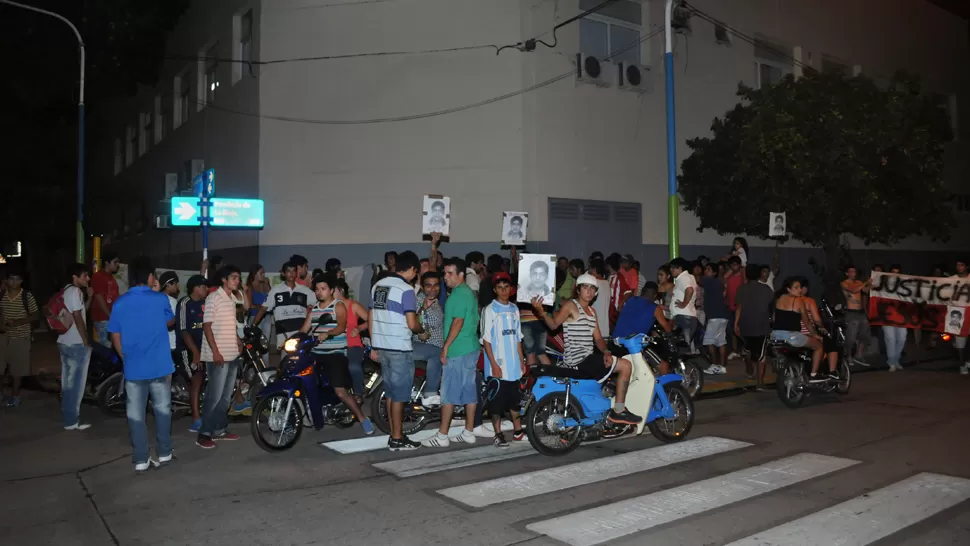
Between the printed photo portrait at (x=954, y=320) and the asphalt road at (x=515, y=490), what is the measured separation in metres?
5.40

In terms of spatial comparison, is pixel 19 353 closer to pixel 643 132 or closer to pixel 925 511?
pixel 925 511

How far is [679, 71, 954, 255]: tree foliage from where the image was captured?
18.3 metres

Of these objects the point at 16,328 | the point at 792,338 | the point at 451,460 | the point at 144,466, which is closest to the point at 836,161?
the point at 792,338

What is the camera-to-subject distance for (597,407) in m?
8.37

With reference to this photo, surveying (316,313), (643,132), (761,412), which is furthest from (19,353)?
(643,132)

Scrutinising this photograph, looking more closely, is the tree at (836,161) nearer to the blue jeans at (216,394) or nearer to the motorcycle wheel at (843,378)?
the motorcycle wheel at (843,378)

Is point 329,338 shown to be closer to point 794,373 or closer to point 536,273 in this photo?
point 536,273

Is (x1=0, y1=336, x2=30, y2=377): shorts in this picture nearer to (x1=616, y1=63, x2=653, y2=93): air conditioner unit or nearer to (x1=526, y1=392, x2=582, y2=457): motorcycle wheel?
(x1=526, y1=392, x2=582, y2=457): motorcycle wheel

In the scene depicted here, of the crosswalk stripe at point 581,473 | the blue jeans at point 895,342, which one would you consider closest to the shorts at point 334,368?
the crosswalk stripe at point 581,473

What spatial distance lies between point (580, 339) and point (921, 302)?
9668mm

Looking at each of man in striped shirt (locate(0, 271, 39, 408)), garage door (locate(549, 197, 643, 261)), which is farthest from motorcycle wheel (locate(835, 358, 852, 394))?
man in striped shirt (locate(0, 271, 39, 408))

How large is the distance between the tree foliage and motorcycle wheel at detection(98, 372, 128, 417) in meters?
14.8

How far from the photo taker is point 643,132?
69.7 ft

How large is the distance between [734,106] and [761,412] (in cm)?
1504
